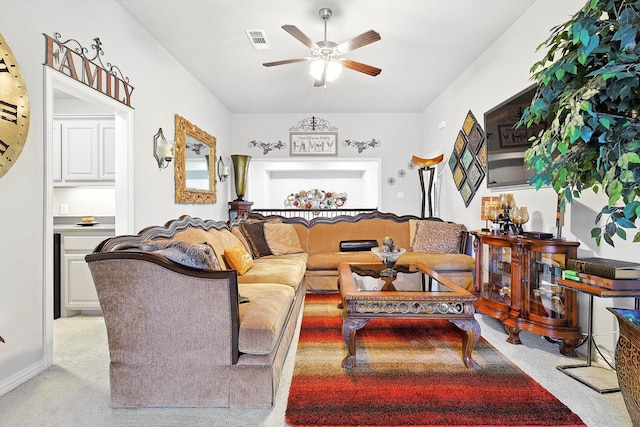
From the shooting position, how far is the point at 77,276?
3471mm

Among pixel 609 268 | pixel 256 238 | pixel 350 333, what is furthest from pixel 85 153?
pixel 609 268

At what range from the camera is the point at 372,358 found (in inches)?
95.3

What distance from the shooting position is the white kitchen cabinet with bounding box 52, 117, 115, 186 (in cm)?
389

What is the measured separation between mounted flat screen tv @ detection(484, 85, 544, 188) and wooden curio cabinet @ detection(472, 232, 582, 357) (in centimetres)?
65

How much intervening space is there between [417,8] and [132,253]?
9.81 ft

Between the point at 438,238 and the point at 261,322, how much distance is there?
315 centimetres

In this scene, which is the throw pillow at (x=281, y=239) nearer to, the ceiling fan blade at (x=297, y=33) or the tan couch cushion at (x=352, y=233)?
the tan couch cushion at (x=352, y=233)

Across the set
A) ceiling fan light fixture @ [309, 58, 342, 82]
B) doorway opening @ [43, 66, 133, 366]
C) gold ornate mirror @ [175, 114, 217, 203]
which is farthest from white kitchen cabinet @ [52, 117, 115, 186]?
→ ceiling fan light fixture @ [309, 58, 342, 82]

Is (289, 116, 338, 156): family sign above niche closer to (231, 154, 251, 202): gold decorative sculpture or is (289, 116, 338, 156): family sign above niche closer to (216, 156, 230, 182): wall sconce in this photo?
(231, 154, 251, 202): gold decorative sculpture

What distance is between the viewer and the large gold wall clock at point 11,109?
1.95 metres

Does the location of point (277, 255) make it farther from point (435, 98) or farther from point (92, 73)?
point (435, 98)

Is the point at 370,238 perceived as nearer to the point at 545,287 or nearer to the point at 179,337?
the point at 545,287

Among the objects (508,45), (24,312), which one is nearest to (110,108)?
(24,312)

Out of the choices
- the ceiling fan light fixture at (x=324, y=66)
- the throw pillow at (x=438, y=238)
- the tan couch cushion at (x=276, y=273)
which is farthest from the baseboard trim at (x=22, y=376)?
the throw pillow at (x=438, y=238)
